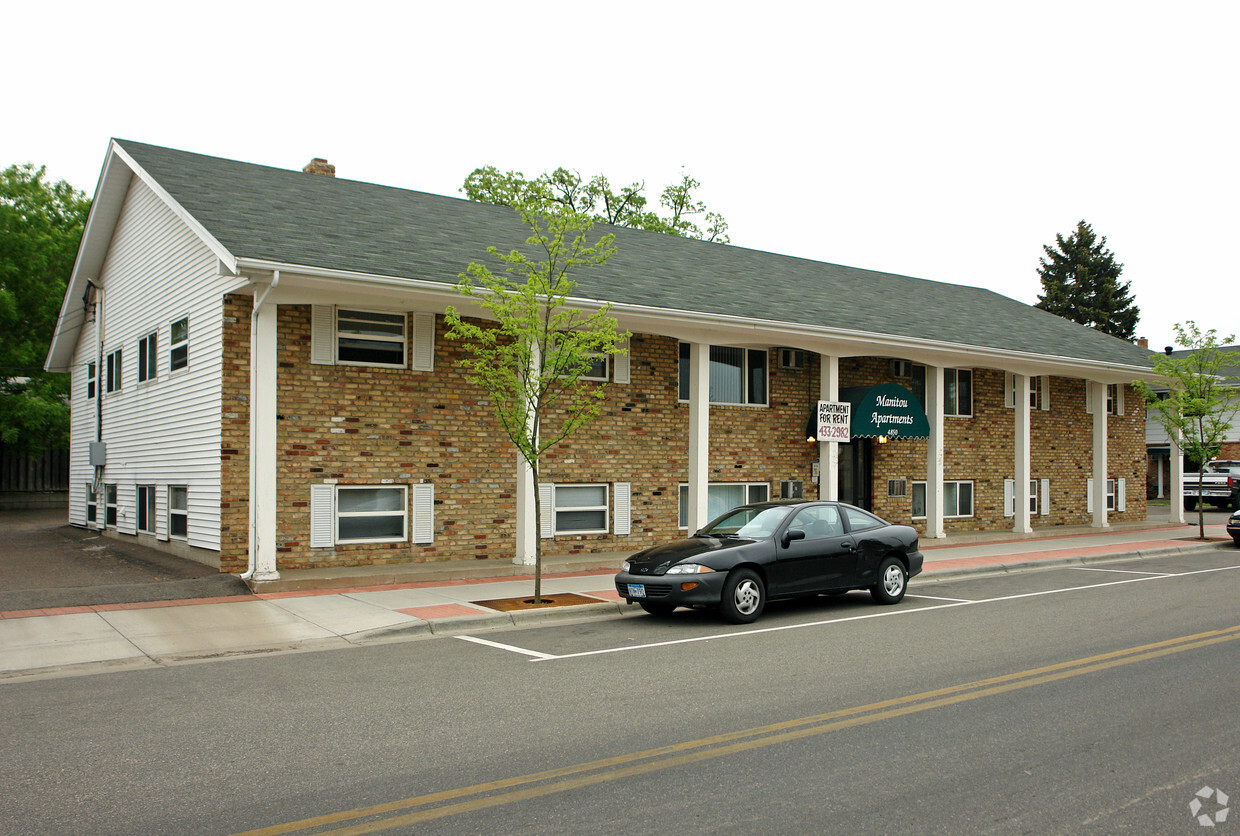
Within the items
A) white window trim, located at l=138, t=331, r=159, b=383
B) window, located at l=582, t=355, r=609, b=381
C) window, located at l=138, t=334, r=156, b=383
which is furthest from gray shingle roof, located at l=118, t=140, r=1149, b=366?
window, located at l=138, t=334, r=156, b=383

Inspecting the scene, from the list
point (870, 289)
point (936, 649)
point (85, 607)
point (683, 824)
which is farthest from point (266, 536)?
point (870, 289)

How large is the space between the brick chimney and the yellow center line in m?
17.3

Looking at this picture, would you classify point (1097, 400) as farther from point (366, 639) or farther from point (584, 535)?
point (366, 639)

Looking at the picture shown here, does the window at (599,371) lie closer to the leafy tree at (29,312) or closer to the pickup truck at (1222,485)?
the leafy tree at (29,312)

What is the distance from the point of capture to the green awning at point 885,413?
1900 cm

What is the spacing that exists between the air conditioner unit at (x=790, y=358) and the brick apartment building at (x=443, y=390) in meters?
0.03

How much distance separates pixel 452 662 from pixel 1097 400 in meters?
20.7

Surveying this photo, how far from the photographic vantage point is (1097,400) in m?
24.0

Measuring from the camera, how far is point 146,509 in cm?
1777

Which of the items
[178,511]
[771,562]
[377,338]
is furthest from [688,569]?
[178,511]

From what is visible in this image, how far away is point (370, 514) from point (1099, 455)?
18.7m

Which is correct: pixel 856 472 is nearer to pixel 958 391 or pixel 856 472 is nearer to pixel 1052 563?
pixel 958 391

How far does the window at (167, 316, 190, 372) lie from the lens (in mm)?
15281

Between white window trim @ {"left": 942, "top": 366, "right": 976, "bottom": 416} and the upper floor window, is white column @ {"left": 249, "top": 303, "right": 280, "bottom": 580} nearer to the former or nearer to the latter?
the upper floor window
